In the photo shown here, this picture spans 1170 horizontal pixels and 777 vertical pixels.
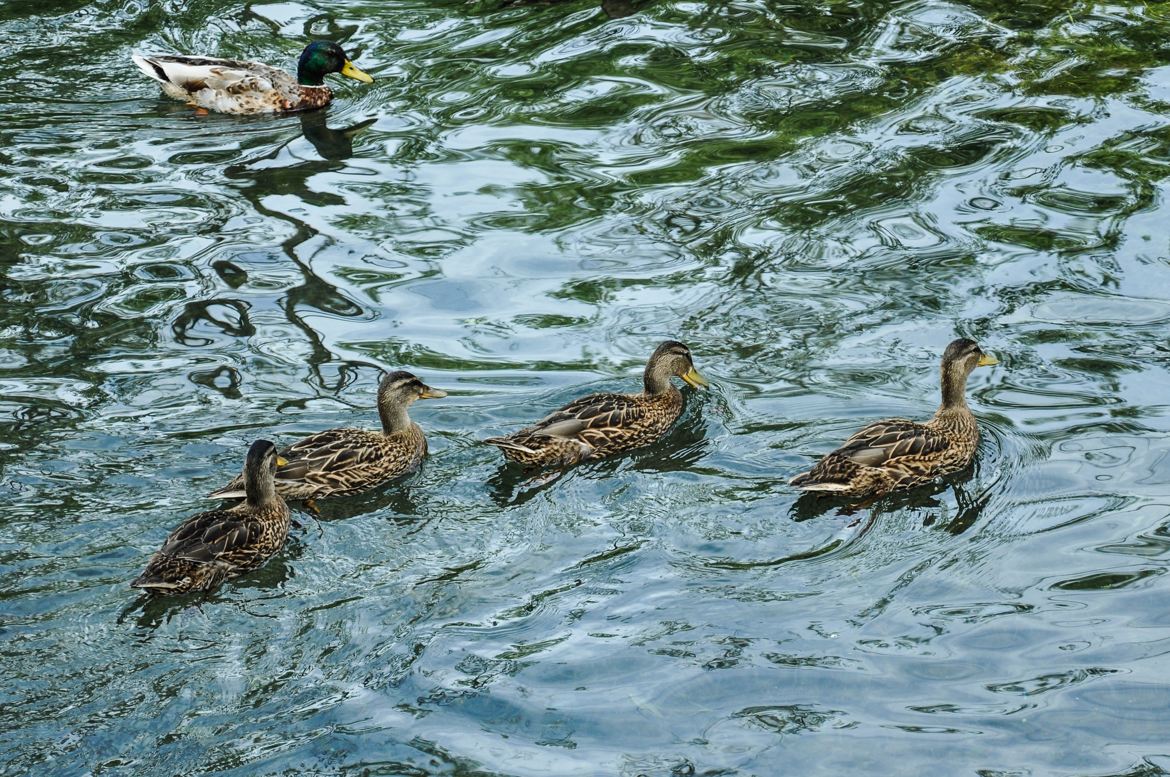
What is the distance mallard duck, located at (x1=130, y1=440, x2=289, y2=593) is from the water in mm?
A: 150

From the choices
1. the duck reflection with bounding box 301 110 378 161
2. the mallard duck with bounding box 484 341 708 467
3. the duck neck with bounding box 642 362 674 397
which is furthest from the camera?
the duck reflection with bounding box 301 110 378 161

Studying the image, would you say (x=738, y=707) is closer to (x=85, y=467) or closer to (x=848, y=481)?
(x=848, y=481)

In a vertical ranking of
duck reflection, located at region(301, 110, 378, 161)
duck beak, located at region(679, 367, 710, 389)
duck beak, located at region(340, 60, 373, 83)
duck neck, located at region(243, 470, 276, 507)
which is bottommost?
duck beak, located at region(679, 367, 710, 389)

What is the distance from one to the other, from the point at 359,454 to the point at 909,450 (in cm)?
308

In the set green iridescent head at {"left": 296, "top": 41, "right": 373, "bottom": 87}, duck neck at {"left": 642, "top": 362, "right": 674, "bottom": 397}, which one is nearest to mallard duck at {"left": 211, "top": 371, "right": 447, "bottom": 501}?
duck neck at {"left": 642, "top": 362, "right": 674, "bottom": 397}

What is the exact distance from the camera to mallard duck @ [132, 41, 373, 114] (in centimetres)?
1427

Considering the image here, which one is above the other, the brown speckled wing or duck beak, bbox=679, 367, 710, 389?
duck beak, bbox=679, 367, 710, 389

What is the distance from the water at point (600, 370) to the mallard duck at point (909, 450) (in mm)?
181

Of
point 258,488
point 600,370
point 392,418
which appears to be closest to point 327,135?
point 600,370

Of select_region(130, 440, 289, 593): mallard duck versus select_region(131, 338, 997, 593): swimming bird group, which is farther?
select_region(131, 338, 997, 593): swimming bird group

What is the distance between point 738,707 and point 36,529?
374 centimetres

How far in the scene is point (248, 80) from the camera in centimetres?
1443

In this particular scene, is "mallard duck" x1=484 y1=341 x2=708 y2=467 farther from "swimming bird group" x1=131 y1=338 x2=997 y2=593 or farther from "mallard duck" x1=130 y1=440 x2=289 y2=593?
"mallard duck" x1=130 y1=440 x2=289 y2=593

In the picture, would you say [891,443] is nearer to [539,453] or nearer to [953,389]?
[953,389]
